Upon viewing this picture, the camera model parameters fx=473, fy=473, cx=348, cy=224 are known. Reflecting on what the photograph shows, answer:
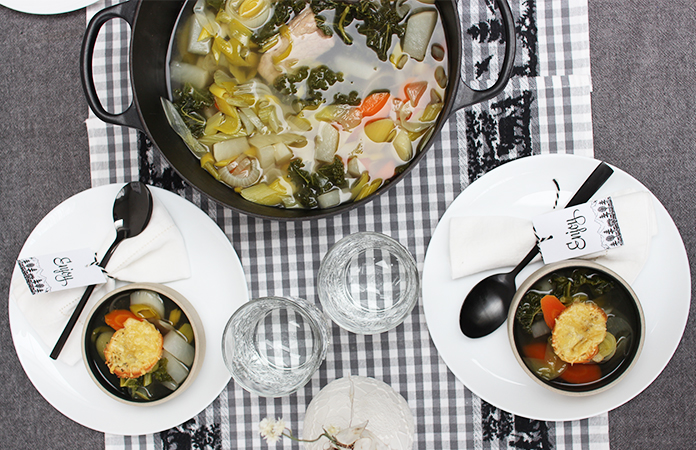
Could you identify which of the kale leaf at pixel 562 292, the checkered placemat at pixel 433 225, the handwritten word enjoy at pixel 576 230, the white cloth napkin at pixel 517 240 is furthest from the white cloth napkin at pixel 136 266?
the handwritten word enjoy at pixel 576 230

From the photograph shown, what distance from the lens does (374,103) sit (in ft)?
3.67

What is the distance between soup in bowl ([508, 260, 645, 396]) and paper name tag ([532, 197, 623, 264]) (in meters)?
0.06

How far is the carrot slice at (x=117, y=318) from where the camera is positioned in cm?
115

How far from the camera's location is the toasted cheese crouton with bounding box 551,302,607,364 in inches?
42.1

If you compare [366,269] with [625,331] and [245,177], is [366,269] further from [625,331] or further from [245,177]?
[625,331]

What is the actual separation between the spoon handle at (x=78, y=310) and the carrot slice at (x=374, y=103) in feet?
2.26

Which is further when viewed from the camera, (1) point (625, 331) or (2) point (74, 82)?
(2) point (74, 82)

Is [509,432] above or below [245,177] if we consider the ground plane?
below

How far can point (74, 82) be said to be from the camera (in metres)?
1.35

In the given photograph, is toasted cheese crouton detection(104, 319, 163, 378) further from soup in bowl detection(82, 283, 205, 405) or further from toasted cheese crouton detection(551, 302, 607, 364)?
toasted cheese crouton detection(551, 302, 607, 364)

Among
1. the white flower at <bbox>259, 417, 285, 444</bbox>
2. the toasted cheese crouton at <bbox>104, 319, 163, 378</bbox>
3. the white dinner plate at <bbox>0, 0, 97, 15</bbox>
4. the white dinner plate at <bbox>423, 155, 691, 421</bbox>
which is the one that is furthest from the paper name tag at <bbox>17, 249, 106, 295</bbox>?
the white dinner plate at <bbox>423, 155, 691, 421</bbox>

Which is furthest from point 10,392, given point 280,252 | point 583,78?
point 583,78

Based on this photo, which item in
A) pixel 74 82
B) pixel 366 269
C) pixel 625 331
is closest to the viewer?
pixel 625 331

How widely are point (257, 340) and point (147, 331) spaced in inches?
10.6
